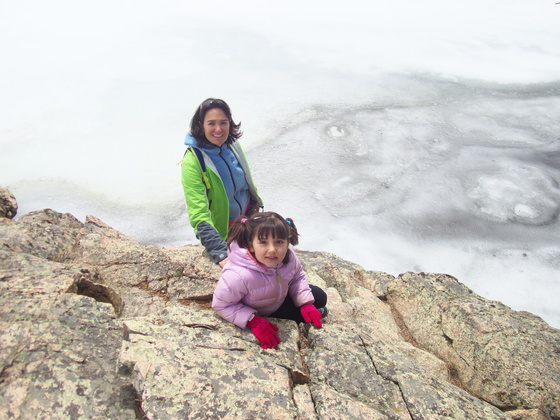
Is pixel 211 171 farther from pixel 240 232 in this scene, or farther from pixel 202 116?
pixel 240 232

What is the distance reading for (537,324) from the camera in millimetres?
3348

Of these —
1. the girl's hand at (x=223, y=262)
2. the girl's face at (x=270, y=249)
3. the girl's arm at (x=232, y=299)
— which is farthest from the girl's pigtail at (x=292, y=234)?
the girl's hand at (x=223, y=262)

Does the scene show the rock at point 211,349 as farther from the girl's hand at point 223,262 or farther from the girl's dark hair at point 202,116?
the girl's dark hair at point 202,116

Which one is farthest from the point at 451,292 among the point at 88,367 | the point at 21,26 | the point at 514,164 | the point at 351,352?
the point at 21,26

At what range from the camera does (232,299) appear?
2.36 m

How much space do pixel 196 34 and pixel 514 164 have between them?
8.32 meters

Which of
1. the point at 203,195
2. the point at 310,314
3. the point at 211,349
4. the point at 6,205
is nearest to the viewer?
the point at 211,349

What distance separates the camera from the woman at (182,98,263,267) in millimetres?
2879

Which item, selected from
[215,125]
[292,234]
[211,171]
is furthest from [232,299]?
[215,125]

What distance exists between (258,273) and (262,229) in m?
0.27

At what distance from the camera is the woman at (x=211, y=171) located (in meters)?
2.88

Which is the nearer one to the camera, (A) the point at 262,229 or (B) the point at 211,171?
(A) the point at 262,229

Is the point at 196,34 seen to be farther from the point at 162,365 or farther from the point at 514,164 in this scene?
the point at 162,365

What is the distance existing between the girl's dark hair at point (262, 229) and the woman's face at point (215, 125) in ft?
2.54
